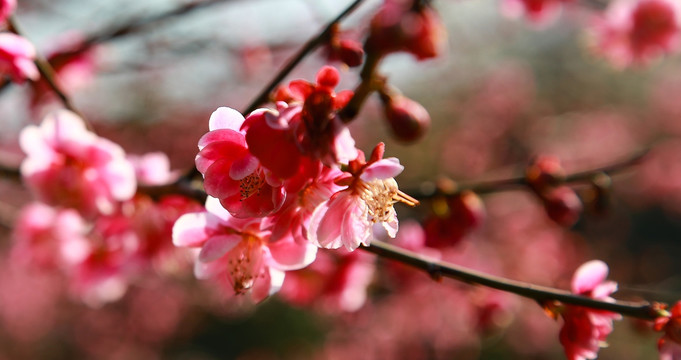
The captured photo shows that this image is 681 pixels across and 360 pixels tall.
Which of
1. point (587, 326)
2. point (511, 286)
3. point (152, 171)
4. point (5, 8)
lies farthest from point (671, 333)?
point (5, 8)

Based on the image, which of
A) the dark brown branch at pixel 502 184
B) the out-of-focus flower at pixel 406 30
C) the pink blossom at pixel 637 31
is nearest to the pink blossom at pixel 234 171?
the out-of-focus flower at pixel 406 30

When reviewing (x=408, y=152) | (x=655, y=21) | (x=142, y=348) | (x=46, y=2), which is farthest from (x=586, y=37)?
(x=142, y=348)

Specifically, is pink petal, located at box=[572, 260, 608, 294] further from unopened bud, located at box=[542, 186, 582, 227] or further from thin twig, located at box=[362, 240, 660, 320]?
unopened bud, located at box=[542, 186, 582, 227]

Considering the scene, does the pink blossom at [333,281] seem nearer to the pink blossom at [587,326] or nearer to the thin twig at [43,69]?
the thin twig at [43,69]

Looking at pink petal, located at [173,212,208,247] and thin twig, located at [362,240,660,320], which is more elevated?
thin twig, located at [362,240,660,320]

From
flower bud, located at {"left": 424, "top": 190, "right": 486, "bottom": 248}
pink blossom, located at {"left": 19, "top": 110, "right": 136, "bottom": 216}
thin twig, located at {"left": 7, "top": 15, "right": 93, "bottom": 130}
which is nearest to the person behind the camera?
thin twig, located at {"left": 7, "top": 15, "right": 93, "bottom": 130}

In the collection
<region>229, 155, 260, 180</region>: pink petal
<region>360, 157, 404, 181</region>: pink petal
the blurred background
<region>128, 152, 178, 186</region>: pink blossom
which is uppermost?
<region>360, 157, 404, 181</region>: pink petal

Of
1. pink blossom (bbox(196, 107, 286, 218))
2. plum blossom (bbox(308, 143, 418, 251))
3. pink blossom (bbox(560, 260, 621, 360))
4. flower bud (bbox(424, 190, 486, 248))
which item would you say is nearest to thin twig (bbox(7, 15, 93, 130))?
pink blossom (bbox(196, 107, 286, 218))
